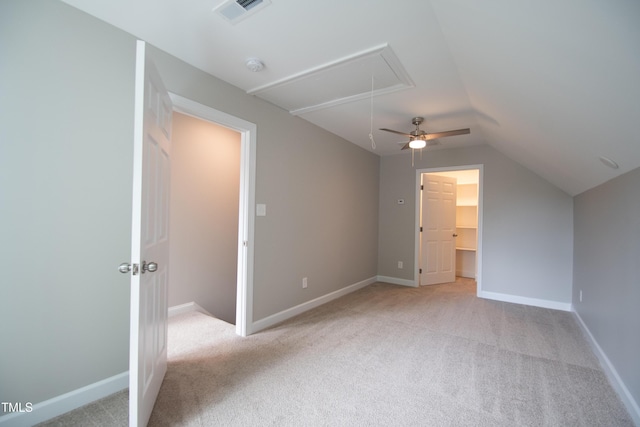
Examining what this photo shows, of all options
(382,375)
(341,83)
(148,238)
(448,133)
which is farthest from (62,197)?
(448,133)

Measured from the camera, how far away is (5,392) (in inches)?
59.6

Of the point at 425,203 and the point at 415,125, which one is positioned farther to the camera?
the point at 425,203

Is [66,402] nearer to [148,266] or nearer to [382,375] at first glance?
[148,266]

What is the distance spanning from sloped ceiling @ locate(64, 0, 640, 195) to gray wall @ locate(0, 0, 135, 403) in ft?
1.06

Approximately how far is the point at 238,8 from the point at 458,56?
158 cm

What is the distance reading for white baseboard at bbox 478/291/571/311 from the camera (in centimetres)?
382

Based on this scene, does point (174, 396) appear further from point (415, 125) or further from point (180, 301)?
point (415, 125)

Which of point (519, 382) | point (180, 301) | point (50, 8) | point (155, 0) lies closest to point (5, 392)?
point (180, 301)

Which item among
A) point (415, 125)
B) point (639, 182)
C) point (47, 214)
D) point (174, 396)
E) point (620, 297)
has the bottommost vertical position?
point (174, 396)

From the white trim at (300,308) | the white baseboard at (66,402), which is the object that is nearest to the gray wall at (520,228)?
the white trim at (300,308)

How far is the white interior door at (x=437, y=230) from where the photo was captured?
504 cm

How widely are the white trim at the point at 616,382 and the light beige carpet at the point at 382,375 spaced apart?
0.15ft

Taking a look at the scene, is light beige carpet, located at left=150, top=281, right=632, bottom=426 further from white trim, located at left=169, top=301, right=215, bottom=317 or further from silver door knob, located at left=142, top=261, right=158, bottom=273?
silver door knob, located at left=142, top=261, right=158, bottom=273

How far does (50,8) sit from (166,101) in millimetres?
757
